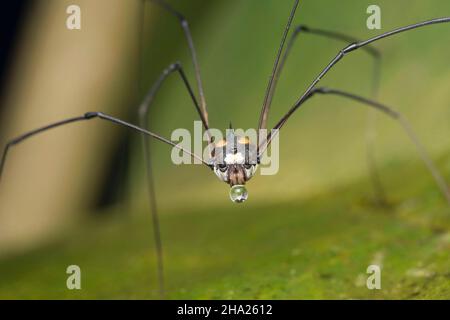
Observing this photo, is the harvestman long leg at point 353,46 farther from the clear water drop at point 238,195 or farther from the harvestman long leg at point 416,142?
the clear water drop at point 238,195

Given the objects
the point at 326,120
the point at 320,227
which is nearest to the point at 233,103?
the point at 326,120

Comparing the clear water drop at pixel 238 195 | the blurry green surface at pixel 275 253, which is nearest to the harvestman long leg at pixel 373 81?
the blurry green surface at pixel 275 253

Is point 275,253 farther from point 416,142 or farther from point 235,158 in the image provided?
point 416,142

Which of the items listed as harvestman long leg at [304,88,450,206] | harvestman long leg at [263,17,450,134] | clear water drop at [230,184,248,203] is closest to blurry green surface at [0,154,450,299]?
harvestman long leg at [304,88,450,206]

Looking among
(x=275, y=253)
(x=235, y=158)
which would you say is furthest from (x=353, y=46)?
(x=275, y=253)

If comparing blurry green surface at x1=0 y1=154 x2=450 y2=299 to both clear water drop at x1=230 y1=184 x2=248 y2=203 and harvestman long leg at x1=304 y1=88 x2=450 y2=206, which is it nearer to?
harvestman long leg at x1=304 y1=88 x2=450 y2=206

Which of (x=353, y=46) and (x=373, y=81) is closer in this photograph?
(x=353, y=46)

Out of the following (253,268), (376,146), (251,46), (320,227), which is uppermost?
(251,46)
